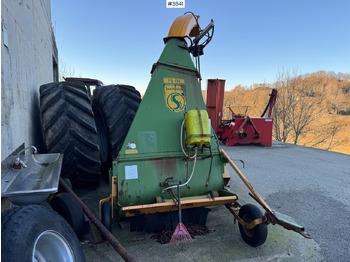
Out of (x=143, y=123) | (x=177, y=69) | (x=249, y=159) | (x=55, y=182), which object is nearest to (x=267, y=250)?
(x=143, y=123)

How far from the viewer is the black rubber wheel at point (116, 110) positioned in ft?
11.1

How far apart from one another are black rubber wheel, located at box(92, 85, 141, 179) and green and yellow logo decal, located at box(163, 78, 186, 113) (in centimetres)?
79

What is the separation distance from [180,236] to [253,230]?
0.75 meters

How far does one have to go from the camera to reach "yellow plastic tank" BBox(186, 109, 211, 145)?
104 inches

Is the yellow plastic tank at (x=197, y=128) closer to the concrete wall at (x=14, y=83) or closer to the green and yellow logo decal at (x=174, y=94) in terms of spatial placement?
the green and yellow logo decal at (x=174, y=94)

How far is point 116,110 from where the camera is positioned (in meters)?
3.47

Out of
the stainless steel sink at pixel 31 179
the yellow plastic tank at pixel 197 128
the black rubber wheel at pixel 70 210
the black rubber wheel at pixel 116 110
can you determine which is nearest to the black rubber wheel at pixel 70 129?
the black rubber wheel at pixel 116 110

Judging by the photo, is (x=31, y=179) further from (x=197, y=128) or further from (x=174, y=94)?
(x=174, y=94)

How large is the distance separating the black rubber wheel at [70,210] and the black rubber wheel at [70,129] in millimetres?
740

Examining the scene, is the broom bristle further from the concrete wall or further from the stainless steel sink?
the concrete wall

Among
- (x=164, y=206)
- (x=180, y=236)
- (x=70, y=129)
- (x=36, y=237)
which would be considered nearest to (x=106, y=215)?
(x=164, y=206)

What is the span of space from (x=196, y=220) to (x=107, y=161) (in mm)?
1821

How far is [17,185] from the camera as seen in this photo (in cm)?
193

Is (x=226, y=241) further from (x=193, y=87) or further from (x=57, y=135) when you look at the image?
(x=57, y=135)
